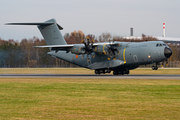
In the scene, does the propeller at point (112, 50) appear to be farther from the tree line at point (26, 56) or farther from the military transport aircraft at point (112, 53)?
the tree line at point (26, 56)

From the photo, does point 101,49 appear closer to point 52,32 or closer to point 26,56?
point 52,32

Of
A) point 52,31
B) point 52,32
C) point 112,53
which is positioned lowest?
point 112,53

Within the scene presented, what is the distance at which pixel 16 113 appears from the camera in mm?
10875

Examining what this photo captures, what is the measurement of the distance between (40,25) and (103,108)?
33.6 metres

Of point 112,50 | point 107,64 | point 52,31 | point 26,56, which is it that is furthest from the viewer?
point 26,56

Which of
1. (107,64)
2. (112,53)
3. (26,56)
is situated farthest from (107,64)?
(26,56)

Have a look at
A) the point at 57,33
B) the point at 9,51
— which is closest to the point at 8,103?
the point at 57,33

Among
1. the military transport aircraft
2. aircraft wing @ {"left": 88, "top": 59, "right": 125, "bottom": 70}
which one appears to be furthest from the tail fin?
aircraft wing @ {"left": 88, "top": 59, "right": 125, "bottom": 70}

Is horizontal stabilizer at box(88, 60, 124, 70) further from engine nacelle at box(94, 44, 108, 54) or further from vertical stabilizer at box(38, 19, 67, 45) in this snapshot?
vertical stabilizer at box(38, 19, 67, 45)

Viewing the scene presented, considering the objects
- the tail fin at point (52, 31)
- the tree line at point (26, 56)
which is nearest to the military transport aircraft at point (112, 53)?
the tail fin at point (52, 31)

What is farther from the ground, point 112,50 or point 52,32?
point 52,32

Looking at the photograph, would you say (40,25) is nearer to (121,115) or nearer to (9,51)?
(121,115)

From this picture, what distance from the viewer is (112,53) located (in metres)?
38.2

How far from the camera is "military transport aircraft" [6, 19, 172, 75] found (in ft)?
115
